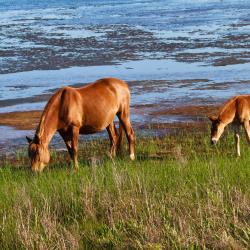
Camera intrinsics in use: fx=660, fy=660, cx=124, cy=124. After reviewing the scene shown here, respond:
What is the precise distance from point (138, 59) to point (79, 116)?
723 inches

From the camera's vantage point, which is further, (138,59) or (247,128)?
(138,59)

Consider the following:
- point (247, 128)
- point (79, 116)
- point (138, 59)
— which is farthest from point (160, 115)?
point (138, 59)

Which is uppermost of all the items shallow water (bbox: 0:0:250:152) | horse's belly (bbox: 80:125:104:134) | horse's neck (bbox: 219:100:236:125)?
horse's neck (bbox: 219:100:236:125)

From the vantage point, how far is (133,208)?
7.58 metres

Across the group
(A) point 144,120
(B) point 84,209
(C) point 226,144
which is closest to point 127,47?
(A) point 144,120

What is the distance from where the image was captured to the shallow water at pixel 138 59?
2197 centimetres

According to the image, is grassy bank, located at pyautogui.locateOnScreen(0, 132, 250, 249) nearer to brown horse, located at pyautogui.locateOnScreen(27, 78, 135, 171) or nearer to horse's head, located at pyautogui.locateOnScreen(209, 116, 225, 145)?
brown horse, located at pyautogui.locateOnScreen(27, 78, 135, 171)

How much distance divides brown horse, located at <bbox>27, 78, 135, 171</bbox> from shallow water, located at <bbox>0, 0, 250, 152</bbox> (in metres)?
4.66

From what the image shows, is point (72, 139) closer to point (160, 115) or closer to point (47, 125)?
point (47, 125)

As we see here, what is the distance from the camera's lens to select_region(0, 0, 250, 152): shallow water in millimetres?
Answer: 21969

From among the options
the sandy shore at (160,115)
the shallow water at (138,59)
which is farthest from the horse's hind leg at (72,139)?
the shallow water at (138,59)

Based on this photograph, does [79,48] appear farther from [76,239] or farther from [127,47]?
[76,239]

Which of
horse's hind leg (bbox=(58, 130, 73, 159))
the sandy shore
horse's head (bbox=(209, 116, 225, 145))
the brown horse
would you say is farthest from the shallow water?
horse's hind leg (bbox=(58, 130, 73, 159))

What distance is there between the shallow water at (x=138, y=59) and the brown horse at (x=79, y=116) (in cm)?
466
